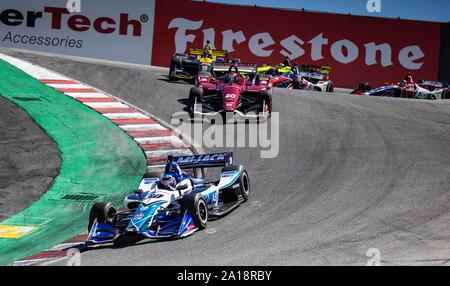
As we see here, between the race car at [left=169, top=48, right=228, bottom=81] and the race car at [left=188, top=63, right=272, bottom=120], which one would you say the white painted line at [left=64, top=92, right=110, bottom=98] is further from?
the race car at [left=169, top=48, right=228, bottom=81]

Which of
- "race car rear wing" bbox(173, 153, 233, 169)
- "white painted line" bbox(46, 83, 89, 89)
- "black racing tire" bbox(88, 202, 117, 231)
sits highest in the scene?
"white painted line" bbox(46, 83, 89, 89)

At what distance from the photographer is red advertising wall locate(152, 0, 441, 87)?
29.9m

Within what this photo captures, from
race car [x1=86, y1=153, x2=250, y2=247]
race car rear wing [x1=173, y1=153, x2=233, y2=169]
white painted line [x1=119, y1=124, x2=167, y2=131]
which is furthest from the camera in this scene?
white painted line [x1=119, y1=124, x2=167, y2=131]

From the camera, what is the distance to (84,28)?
29875mm

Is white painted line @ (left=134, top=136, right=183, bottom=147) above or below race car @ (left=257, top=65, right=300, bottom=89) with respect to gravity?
below

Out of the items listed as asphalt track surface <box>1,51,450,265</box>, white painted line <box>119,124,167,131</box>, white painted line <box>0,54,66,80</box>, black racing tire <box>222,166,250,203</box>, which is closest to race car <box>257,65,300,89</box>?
asphalt track surface <box>1,51,450,265</box>

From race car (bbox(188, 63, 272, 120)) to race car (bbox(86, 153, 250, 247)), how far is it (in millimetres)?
6445

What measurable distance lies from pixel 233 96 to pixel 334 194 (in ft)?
23.2

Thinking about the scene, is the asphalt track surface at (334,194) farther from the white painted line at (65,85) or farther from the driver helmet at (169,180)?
the white painted line at (65,85)

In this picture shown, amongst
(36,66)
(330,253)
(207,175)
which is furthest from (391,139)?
(36,66)

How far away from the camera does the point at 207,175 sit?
556 inches

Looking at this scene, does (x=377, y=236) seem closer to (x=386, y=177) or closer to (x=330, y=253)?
(x=330, y=253)

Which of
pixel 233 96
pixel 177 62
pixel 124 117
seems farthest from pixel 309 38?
pixel 124 117

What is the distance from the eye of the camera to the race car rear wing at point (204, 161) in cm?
1214
